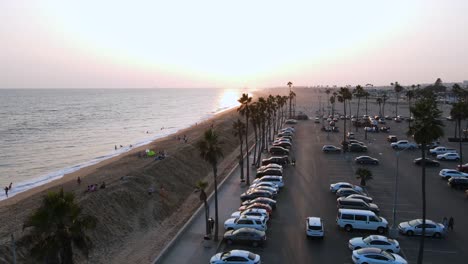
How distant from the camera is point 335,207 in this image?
32.6m

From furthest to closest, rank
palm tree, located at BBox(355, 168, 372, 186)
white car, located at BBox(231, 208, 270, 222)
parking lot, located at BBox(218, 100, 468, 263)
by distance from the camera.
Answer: palm tree, located at BBox(355, 168, 372, 186) < white car, located at BBox(231, 208, 270, 222) < parking lot, located at BBox(218, 100, 468, 263)

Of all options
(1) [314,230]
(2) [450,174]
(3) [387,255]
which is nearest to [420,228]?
(3) [387,255]

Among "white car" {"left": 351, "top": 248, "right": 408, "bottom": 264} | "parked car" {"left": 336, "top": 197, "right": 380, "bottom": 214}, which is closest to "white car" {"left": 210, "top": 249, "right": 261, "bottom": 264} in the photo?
"white car" {"left": 351, "top": 248, "right": 408, "bottom": 264}

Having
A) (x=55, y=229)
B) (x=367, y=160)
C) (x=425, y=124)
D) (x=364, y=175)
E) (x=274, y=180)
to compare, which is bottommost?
(x=367, y=160)

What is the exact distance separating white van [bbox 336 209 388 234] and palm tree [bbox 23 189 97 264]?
18.3 metres

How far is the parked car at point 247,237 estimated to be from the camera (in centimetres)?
2489

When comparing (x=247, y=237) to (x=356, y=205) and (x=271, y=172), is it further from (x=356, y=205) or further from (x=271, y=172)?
(x=271, y=172)

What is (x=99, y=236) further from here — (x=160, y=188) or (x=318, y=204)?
(x=318, y=204)

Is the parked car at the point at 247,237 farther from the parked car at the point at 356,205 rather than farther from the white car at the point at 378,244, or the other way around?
the parked car at the point at 356,205

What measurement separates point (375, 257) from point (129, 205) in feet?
72.0

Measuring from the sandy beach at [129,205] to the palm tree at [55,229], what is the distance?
643 cm

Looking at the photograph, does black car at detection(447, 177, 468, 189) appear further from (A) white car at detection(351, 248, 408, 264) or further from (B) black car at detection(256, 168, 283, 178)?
(A) white car at detection(351, 248, 408, 264)

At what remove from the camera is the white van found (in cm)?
2697

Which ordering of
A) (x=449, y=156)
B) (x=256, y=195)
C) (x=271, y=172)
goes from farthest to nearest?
(x=449, y=156), (x=271, y=172), (x=256, y=195)
